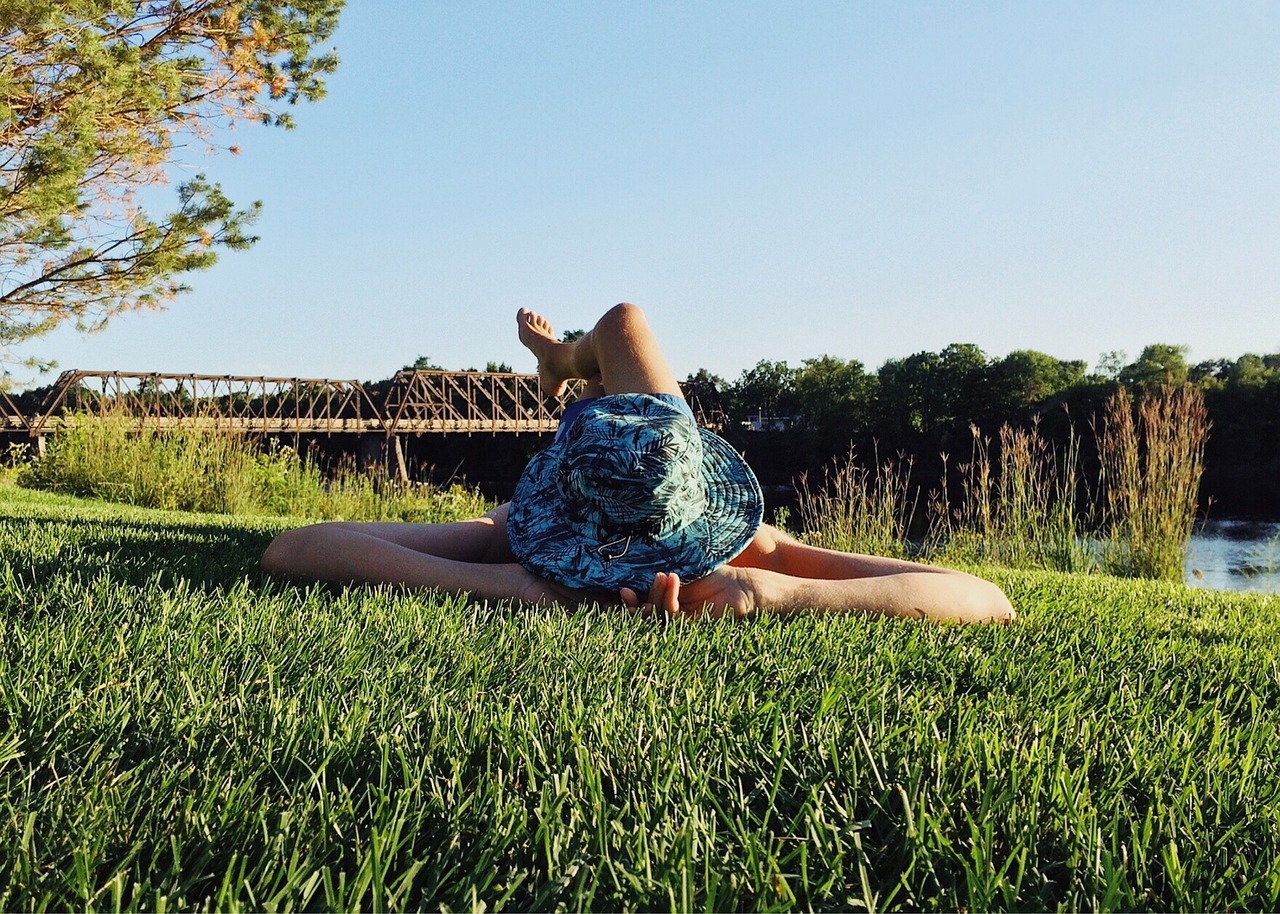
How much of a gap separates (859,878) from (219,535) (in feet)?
9.17

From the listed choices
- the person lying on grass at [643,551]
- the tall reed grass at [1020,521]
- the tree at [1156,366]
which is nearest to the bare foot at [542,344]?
the person lying on grass at [643,551]

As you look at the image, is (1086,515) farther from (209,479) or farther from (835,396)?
(835,396)

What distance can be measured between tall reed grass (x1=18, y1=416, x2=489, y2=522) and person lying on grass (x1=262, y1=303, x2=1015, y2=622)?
18.5ft

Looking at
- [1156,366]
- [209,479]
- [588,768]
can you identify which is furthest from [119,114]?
[1156,366]

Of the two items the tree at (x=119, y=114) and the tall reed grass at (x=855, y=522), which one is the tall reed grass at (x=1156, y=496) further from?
the tree at (x=119, y=114)

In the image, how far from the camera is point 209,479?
24.1 feet

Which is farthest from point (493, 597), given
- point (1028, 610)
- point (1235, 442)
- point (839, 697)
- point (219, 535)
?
point (1235, 442)

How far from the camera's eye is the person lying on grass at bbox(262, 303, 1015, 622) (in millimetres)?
1752

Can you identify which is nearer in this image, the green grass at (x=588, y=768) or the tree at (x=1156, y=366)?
the green grass at (x=588, y=768)

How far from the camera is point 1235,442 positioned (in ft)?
84.7

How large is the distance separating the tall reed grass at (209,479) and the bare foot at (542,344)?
184 inches

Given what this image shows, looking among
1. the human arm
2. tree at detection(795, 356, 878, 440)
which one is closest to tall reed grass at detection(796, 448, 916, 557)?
the human arm

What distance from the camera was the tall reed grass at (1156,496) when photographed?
5277 mm

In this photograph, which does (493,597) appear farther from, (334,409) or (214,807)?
(334,409)
